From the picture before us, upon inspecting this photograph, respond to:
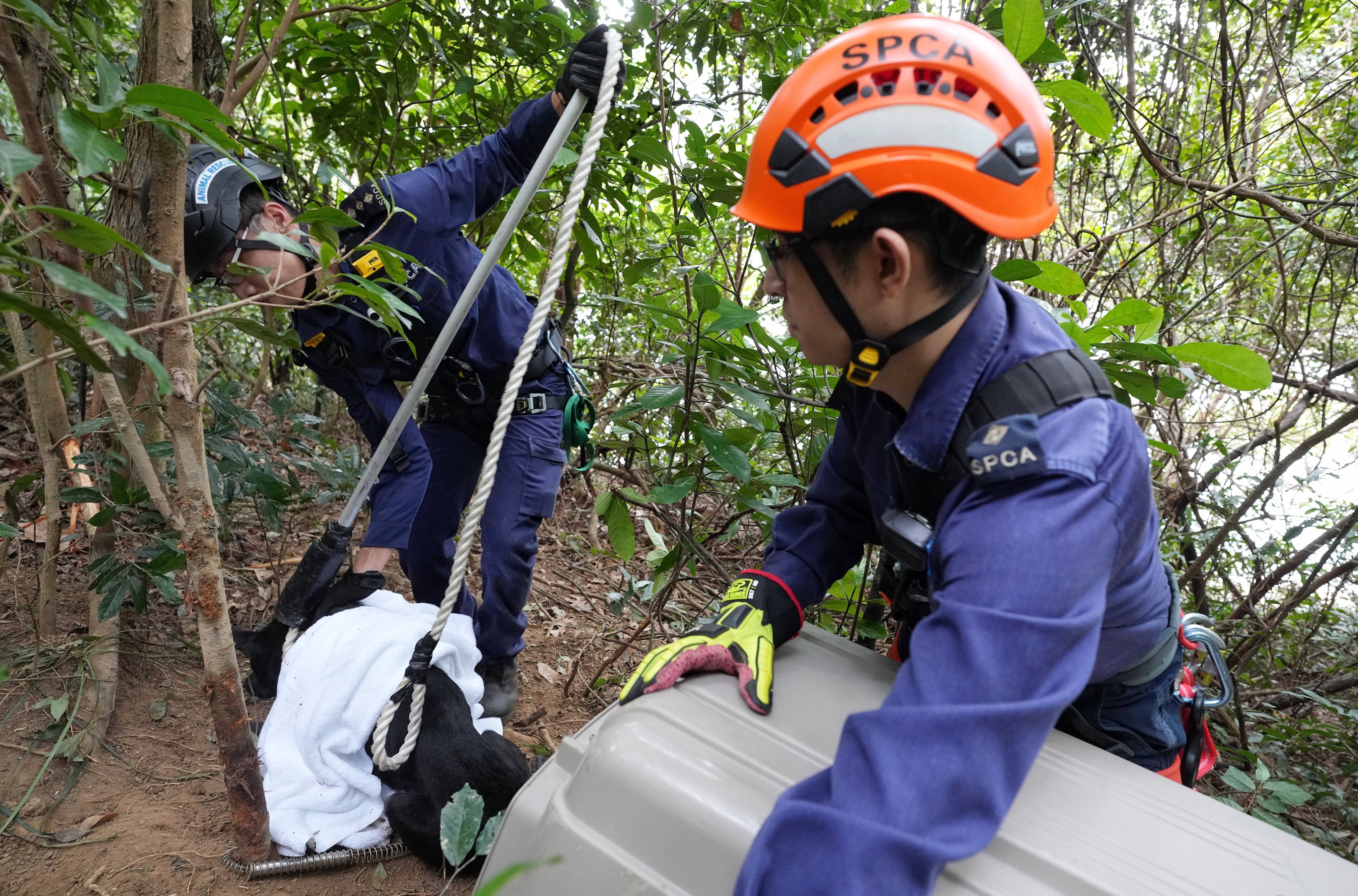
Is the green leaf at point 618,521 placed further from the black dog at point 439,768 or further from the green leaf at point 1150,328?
the green leaf at point 1150,328

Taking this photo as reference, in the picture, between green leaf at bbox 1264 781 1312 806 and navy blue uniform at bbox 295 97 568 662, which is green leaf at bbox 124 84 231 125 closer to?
navy blue uniform at bbox 295 97 568 662

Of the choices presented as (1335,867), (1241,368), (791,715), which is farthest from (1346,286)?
(791,715)

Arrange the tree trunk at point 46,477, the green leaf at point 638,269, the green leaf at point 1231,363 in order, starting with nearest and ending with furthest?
the green leaf at point 1231,363 → the tree trunk at point 46,477 → the green leaf at point 638,269

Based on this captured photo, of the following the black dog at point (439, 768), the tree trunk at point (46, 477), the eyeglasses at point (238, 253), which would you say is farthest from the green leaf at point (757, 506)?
the tree trunk at point (46, 477)

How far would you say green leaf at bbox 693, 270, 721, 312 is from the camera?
1740 mm

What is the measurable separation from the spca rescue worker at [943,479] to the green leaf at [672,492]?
1.99ft

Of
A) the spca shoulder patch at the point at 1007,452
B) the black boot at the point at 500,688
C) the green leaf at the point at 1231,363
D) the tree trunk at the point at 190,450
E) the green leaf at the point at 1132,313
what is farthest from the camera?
the black boot at the point at 500,688

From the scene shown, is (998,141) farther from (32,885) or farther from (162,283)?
(32,885)

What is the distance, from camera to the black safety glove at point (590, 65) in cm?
193

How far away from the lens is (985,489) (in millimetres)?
1062

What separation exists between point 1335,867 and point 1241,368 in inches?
34.3

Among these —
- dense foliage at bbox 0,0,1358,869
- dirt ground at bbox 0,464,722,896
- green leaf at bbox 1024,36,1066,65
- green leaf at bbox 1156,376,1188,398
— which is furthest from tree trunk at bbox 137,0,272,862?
green leaf at bbox 1156,376,1188,398

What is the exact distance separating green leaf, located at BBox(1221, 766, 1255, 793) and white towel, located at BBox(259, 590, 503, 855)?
Answer: 2.22 meters

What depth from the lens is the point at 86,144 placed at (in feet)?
2.80
